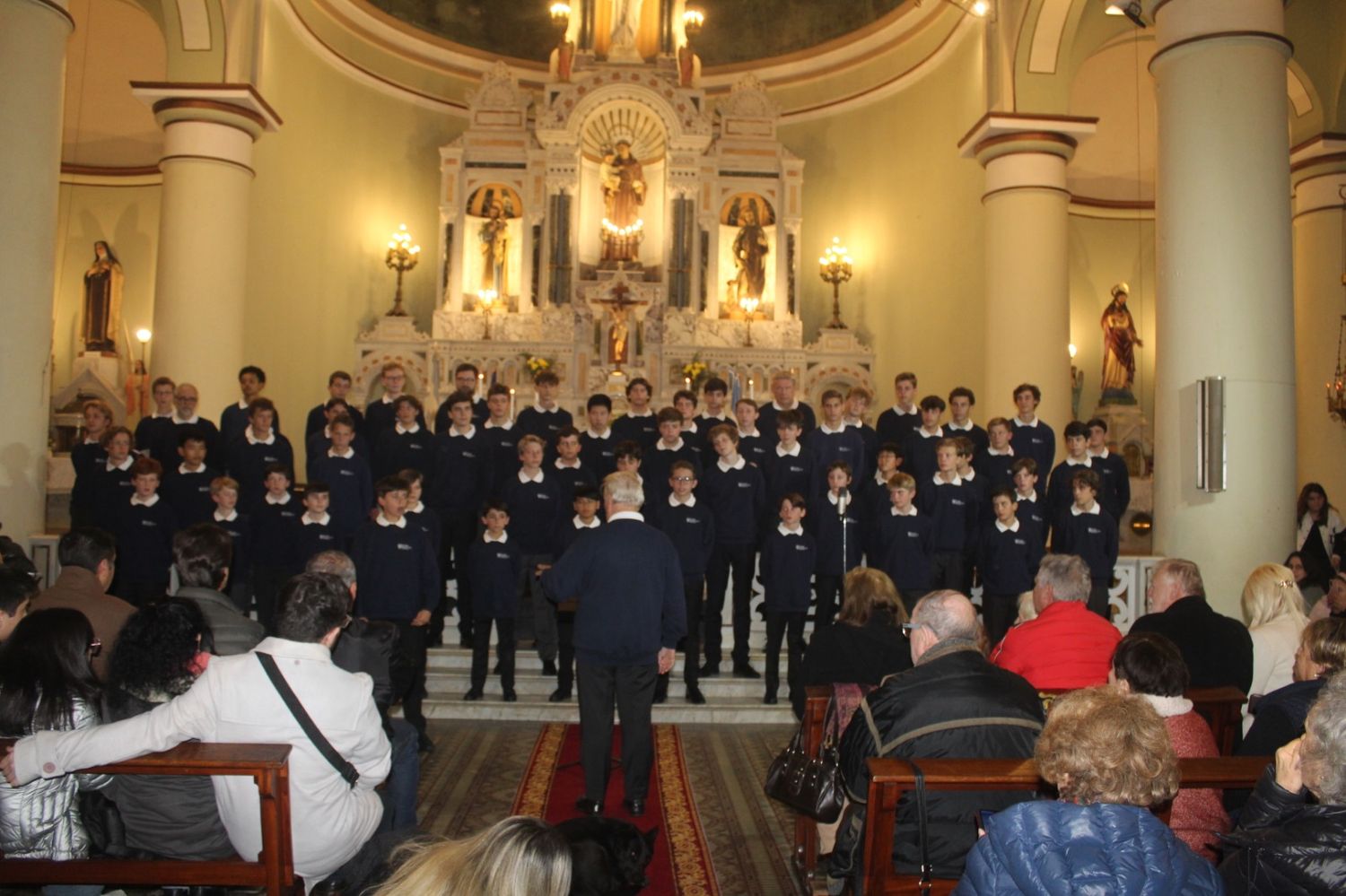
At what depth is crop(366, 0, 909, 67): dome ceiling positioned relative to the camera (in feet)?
53.2

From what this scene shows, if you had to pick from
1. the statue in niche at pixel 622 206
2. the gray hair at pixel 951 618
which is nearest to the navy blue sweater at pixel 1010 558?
the gray hair at pixel 951 618

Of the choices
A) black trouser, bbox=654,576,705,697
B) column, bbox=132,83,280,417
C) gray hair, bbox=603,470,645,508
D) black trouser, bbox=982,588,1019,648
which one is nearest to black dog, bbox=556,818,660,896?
gray hair, bbox=603,470,645,508

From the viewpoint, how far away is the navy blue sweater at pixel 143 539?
25.8ft

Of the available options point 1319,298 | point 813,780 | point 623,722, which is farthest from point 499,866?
point 1319,298

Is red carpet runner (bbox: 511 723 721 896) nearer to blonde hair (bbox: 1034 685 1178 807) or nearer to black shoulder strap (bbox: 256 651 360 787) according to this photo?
black shoulder strap (bbox: 256 651 360 787)

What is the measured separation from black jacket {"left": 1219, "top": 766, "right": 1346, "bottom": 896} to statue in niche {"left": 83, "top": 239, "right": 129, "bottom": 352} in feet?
44.0

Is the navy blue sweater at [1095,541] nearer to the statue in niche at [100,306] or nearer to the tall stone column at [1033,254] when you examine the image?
the tall stone column at [1033,254]

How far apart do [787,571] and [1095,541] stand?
7.24ft

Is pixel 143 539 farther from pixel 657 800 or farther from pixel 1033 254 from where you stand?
pixel 1033 254

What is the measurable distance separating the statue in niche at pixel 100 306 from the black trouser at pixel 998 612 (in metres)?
10.3

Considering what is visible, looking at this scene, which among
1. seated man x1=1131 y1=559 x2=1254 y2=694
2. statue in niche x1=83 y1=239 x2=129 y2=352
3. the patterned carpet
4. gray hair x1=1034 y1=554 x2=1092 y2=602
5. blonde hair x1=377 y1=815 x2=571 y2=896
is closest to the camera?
blonde hair x1=377 y1=815 x2=571 y2=896

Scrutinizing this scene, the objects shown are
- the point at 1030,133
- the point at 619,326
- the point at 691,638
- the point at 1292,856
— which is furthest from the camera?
the point at 619,326

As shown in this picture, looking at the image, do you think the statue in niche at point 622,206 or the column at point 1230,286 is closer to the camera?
the column at point 1230,286

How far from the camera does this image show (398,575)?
6723 millimetres
